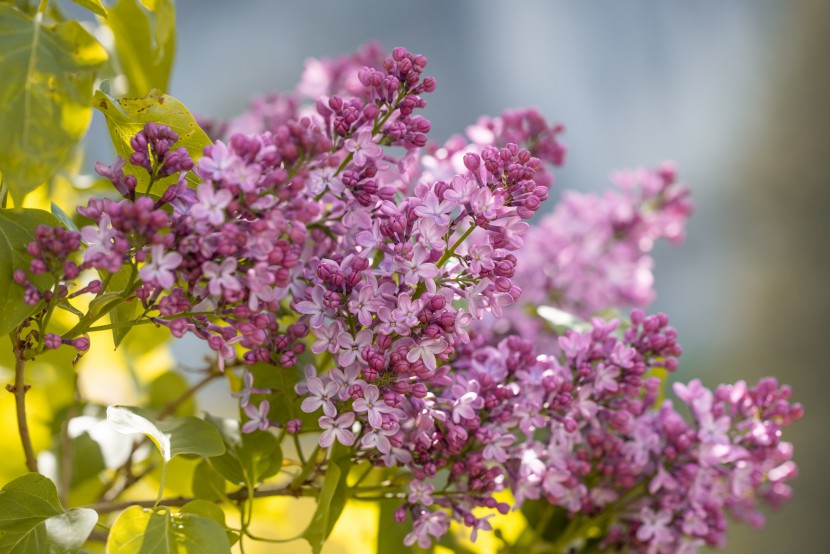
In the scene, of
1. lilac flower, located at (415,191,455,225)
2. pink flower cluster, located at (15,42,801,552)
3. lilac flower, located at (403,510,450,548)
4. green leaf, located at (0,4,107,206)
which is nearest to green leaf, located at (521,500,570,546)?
pink flower cluster, located at (15,42,801,552)

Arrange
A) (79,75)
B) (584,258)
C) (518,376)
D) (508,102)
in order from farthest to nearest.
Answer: (508,102) → (584,258) → (518,376) → (79,75)

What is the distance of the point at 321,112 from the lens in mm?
365

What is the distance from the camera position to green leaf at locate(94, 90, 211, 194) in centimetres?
35

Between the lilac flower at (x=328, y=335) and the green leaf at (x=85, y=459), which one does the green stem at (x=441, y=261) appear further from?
the green leaf at (x=85, y=459)

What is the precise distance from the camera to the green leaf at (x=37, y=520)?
1.03 ft

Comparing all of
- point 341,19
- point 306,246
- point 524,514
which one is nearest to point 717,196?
point 341,19

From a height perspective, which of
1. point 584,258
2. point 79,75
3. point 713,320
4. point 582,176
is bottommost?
point 79,75

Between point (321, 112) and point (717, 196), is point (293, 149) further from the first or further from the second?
point (717, 196)

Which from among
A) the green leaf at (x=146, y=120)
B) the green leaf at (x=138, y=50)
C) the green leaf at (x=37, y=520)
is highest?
the green leaf at (x=138, y=50)

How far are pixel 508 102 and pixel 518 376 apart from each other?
1.70 metres

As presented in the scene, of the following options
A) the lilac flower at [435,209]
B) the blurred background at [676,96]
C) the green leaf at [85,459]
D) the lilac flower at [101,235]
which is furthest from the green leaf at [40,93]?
the blurred background at [676,96]

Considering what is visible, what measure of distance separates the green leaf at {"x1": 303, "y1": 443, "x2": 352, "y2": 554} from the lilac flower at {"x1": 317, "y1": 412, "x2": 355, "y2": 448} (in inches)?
0.8

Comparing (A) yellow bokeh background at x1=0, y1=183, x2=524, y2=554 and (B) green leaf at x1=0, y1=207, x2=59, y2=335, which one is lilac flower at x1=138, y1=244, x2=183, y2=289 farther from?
(A) yellow bokeh background at x1=0, y1=183, x2=524, y2=554

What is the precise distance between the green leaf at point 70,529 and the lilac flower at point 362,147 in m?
0.17
